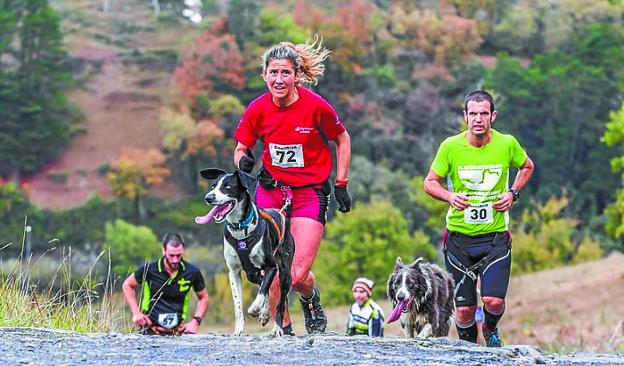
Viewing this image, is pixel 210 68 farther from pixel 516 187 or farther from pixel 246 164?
pixel 516 187

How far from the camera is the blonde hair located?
9.95 m

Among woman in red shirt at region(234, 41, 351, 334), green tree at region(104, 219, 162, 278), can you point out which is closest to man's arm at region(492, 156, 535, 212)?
woman in red shirt at region(234, 41, 351, 334)

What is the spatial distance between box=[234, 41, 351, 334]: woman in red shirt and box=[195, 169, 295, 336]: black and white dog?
44cm

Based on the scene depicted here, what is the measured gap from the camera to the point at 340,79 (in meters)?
109

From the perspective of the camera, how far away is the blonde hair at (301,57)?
9.95m

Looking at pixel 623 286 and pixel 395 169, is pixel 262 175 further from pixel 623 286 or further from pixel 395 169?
pixel 395 169

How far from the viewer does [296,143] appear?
9.95m

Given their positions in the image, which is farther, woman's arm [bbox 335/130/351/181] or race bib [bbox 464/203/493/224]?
woman's arm [bbox 335/130/351/181]

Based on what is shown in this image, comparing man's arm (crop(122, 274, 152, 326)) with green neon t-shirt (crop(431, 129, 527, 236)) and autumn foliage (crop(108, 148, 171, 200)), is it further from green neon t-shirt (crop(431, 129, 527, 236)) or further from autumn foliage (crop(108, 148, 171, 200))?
autumn foliage (crop(108, 148, 171, 200))

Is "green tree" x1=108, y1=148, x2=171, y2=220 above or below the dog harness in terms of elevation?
below

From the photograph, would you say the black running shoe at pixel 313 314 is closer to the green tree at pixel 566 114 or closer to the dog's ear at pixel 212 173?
the dog's ear at pixel 212 173

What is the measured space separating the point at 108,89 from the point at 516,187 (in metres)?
106

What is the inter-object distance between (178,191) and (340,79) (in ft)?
53.3

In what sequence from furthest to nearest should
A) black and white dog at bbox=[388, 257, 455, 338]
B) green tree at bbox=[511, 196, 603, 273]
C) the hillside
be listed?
the hillside, green tree at bbox=[511, 196, 603, 273], black and white dog at bbox=[388, 257, 455, 338]
